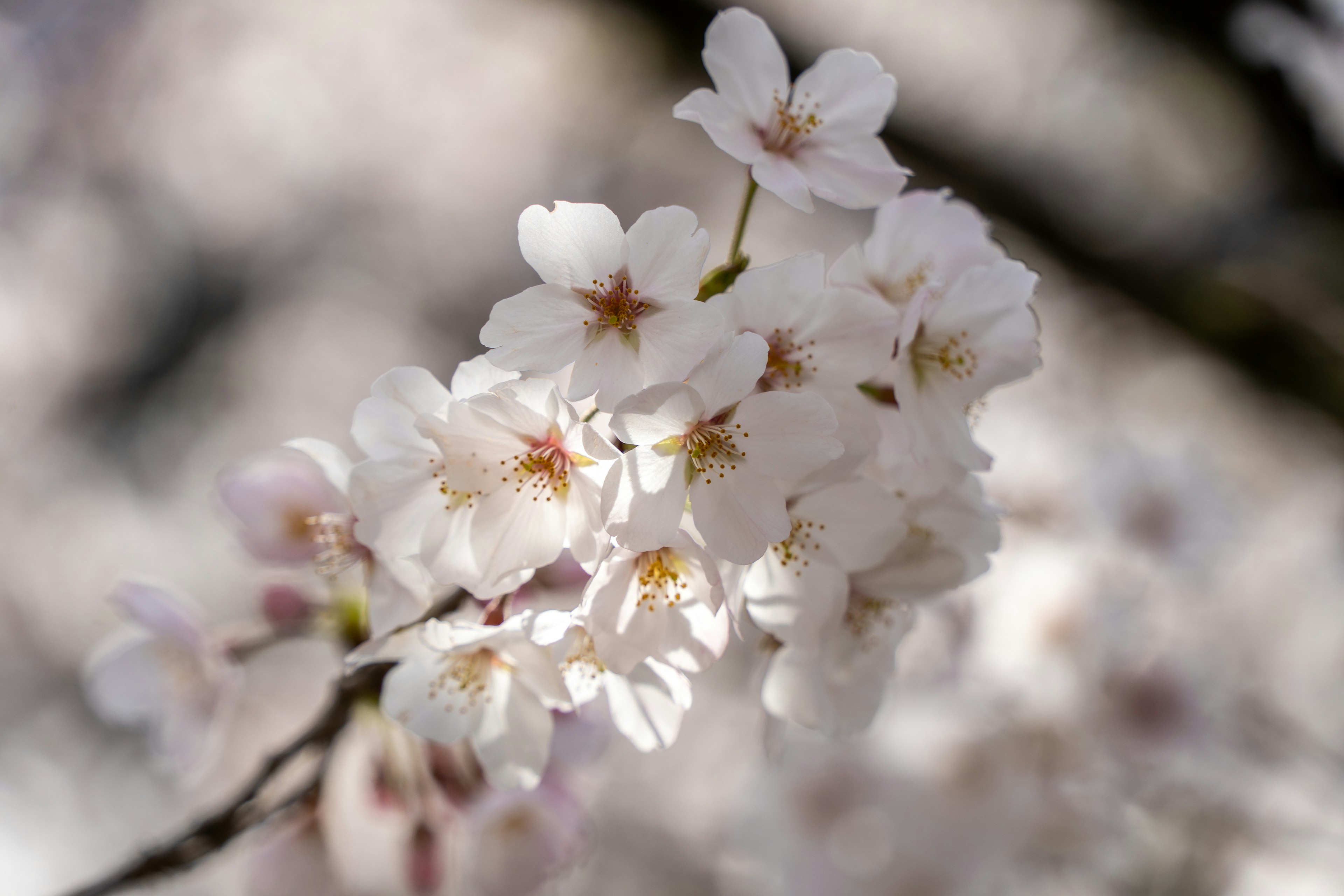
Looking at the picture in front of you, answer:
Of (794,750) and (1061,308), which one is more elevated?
(1061,308)

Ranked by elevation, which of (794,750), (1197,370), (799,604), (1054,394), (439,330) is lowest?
(439,330)

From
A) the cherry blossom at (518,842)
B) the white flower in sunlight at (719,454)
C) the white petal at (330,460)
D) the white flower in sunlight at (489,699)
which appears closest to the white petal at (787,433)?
the white flower in sunlight at (719,454)

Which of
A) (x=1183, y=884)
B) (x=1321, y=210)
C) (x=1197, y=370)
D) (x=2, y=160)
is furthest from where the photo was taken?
(x=1197, y=370)

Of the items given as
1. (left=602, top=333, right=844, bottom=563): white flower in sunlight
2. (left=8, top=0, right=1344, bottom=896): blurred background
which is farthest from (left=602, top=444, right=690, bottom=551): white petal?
(left=8, top=0, right=1344, bottom=896): blurred background

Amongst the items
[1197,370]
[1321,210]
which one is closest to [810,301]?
[1321,210]

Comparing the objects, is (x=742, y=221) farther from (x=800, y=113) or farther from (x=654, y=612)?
(x=654, y=612)

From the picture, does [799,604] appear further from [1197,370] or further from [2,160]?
[2,160]
